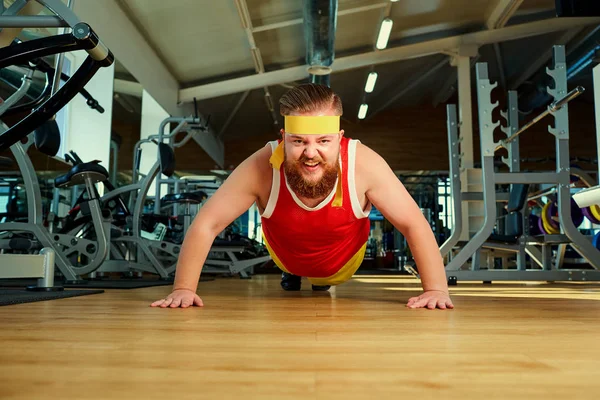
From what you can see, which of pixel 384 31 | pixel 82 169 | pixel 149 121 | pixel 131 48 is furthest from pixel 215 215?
pixel 149 121

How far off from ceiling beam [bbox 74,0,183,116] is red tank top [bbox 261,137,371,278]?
9.90ft

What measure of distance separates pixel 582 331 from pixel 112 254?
374 centimetres

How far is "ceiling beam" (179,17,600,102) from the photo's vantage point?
702 cm

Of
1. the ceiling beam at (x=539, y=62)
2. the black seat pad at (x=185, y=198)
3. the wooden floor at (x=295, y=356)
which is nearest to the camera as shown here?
the wooden floor at (x=295, y=356)

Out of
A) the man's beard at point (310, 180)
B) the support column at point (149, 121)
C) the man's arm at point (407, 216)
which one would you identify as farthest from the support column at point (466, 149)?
the man's beard at point (310, 180)

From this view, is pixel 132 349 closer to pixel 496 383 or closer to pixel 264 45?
pixel 496 383

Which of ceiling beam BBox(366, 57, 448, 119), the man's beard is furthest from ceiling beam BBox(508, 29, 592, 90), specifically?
the man's beard

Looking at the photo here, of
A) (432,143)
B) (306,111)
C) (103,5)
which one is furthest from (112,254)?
(432,143)

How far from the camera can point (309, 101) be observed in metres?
1.59

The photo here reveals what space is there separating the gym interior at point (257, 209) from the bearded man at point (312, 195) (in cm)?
16

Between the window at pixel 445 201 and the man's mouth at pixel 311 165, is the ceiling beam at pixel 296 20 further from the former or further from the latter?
the man's mouth at pixel 311 165

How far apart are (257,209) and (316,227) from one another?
1.18m

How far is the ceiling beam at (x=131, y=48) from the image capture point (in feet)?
14.9

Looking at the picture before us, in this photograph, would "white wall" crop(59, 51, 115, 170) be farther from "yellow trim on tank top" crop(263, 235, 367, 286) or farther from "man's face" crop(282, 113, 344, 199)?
"man's face" crop(282, 113, 344, 199)
